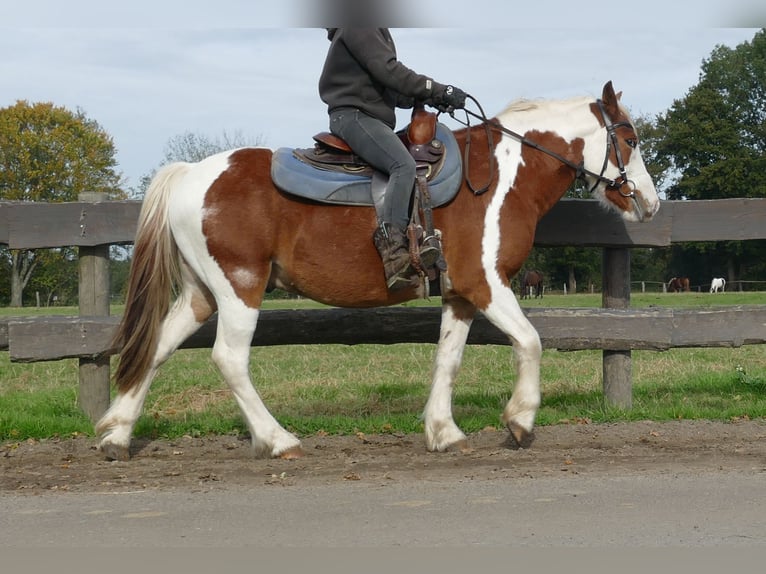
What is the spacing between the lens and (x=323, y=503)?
15.0 ft

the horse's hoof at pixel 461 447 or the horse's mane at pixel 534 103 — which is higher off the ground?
the horse's mane at pixel 534 103

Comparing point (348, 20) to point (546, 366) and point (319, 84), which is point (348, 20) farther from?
point (546, 366)

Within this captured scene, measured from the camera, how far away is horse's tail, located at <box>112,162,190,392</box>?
6.44m

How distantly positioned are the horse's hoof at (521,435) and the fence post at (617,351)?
180 centimetres

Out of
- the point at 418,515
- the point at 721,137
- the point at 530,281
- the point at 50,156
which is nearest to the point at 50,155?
the point at 50,156

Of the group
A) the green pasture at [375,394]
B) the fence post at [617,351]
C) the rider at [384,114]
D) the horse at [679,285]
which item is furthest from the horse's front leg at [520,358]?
the horse at [679,285]

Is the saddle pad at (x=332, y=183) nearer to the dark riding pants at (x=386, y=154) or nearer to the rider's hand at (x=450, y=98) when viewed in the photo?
the dark riding pants at (x=386, y=154)

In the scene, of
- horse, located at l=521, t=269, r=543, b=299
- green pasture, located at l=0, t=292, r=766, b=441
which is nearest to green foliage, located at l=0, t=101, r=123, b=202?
horse, located at l=521, t=269, r=543, b=299

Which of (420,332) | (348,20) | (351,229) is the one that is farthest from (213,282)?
(348,20)

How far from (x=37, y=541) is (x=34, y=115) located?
212 feet

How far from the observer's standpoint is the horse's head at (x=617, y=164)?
6.87m

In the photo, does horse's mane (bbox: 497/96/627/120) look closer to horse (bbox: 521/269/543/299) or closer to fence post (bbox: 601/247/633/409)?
fence post (bbox: 601/247/633/409)

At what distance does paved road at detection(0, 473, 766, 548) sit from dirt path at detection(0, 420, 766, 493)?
0.27m

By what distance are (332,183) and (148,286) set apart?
1478mm
